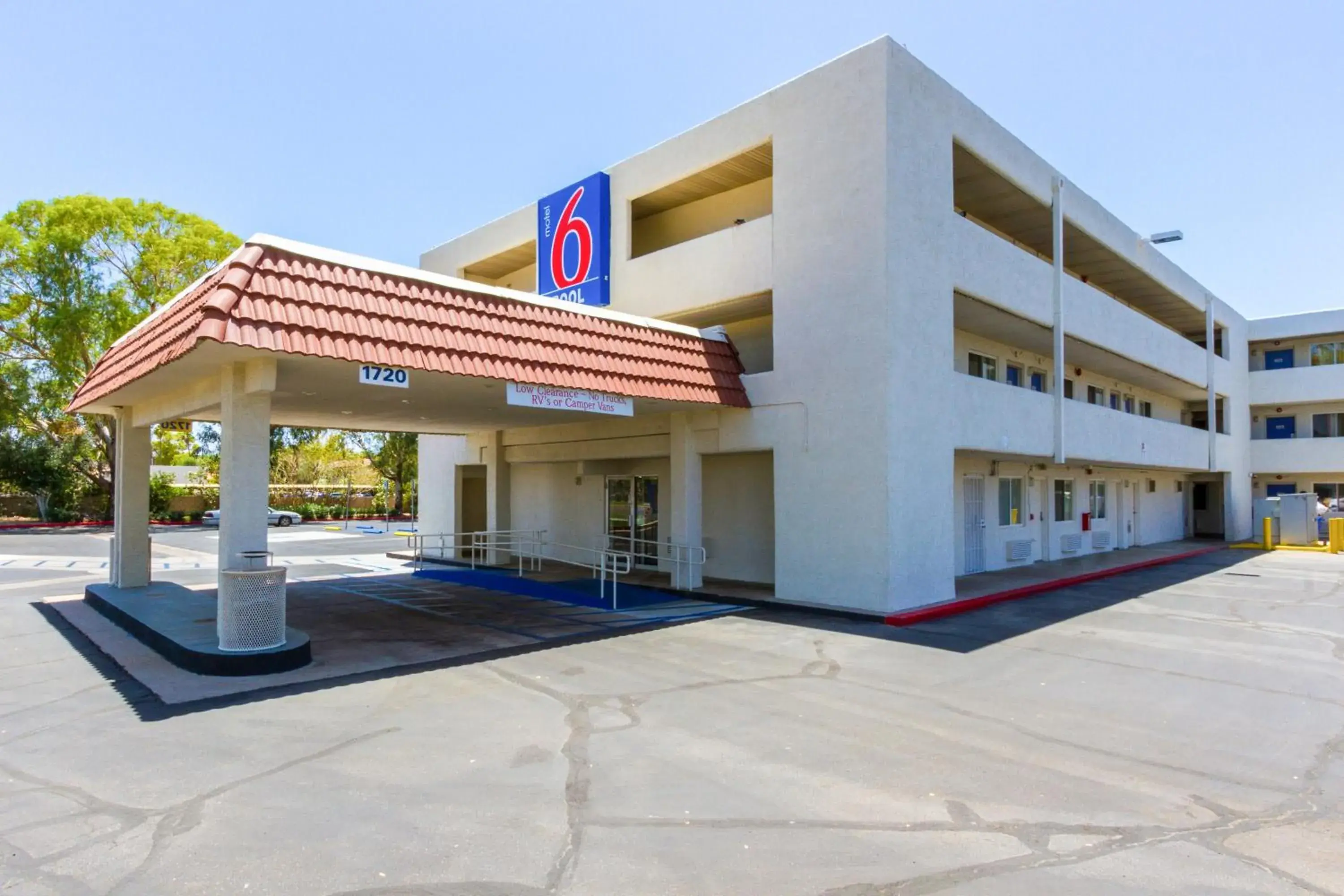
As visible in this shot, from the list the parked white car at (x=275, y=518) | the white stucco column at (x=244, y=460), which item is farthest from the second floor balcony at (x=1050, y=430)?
the parked white car at (x=275, y=518)

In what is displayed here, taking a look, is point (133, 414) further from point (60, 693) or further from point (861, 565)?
point (861, 565)

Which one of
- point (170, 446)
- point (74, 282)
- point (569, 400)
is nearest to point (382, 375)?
point (569, 400)

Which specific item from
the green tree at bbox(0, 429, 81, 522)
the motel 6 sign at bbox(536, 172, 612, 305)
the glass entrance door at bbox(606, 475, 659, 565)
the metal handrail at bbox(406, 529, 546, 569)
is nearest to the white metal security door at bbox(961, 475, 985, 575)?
the glass entrance door at bbox(606, 475, 659, 565)

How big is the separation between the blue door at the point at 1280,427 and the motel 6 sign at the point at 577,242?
1230 inches

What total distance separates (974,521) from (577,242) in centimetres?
1131

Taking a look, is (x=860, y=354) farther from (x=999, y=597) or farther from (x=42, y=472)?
(x=42, y=472)

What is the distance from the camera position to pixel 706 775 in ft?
17.8

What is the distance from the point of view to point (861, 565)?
11.9 metres

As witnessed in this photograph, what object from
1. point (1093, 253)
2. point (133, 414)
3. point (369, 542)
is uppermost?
point (1093, 253)

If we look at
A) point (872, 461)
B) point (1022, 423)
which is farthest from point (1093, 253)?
point (872, 461)

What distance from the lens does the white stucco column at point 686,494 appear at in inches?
570

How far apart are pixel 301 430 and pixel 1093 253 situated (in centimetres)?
4830

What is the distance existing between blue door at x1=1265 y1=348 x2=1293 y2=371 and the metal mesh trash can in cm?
3872

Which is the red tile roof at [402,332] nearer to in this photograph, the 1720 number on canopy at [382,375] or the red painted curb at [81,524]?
the 1720 number on canopy at [382,375]
